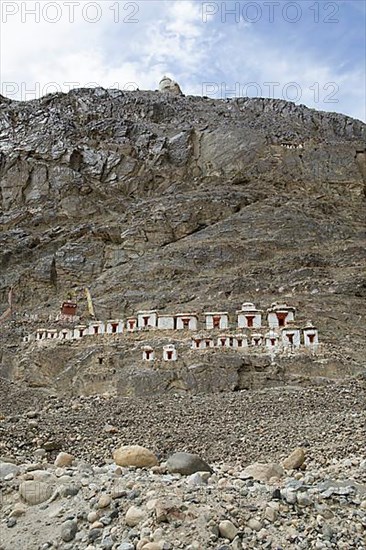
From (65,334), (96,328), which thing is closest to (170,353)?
(96,328)

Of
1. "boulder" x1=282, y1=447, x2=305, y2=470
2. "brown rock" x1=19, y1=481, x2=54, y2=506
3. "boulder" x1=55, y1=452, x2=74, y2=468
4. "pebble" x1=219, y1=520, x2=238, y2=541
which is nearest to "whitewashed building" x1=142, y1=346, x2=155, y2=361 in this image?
"boulder" x1=282, y1=447, x2=305, y2=470

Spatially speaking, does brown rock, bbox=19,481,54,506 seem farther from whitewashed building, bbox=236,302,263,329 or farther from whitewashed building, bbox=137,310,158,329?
whitewashed building, bbox=137,310,158,329

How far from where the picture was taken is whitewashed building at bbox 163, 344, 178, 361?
27203mm

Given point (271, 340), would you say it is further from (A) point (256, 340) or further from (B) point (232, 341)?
(B) point (232, 341)

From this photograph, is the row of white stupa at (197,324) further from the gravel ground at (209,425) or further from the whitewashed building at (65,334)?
the gravel ground at (209,425)

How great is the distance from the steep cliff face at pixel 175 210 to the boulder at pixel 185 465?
17793mm

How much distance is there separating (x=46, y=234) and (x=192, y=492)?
5210 centimetres

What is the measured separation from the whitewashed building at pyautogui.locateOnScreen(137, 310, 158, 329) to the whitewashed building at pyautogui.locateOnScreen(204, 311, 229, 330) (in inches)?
141

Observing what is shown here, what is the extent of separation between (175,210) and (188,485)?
47.7 metres

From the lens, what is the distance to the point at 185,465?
9.39 meters

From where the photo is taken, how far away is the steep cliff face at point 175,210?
40.0 metres

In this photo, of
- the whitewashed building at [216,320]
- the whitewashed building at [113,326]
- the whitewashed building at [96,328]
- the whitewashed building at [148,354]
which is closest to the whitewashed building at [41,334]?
the whitewashed building at [96,328]

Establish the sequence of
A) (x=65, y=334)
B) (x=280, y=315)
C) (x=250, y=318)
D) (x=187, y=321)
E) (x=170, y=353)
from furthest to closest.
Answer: (x=65, y=334) → (x=187, y=321) → (x=250, y=318) → (x=280, y=315) → (x=170, y=353)

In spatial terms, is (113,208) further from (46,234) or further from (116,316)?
(116,316)
